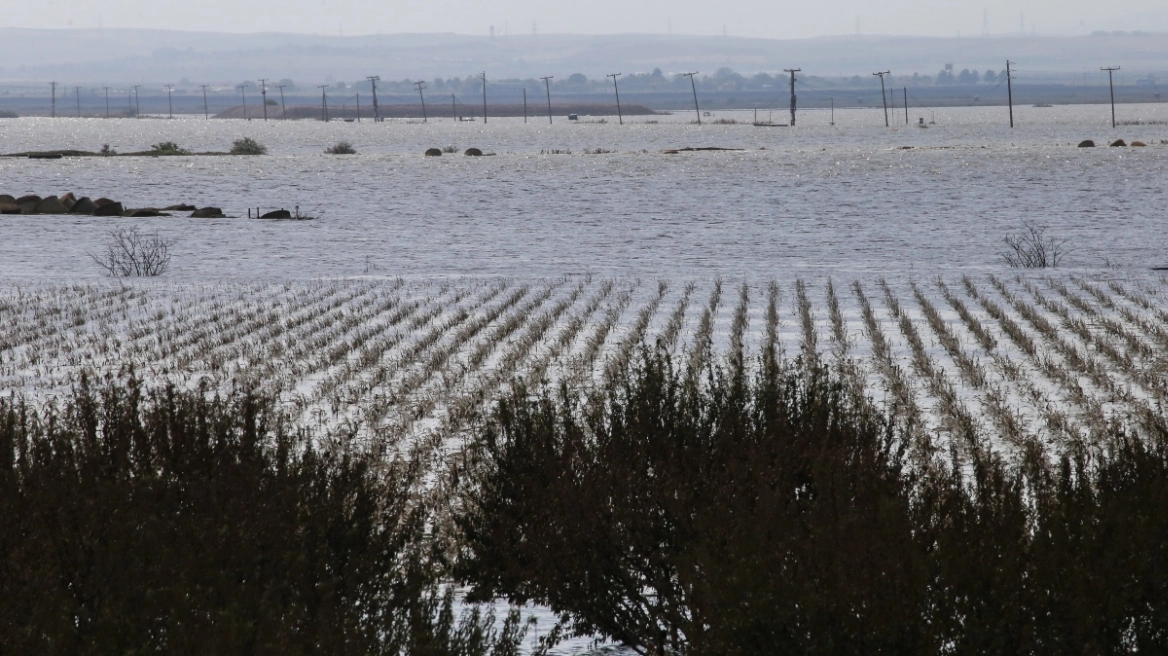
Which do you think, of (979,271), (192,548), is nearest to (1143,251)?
(979,271)

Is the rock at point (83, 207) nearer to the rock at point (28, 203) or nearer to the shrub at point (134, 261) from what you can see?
the rock at point (28, 203)

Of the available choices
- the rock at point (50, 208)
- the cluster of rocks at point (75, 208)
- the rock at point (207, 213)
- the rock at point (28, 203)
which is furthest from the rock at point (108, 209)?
the rock at point (207, 213)

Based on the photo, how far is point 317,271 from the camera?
22.8 m

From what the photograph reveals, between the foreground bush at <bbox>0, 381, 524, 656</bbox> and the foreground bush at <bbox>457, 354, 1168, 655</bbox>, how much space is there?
449mm

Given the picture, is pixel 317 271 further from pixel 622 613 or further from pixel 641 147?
pixel 641 147

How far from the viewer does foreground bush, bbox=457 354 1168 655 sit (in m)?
3.83

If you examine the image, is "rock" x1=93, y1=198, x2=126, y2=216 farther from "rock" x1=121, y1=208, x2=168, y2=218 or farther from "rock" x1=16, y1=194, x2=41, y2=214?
"rock" x1=16, y1=194, x2=41, y2=214

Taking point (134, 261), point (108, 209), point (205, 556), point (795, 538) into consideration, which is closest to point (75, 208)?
point (108, 209)

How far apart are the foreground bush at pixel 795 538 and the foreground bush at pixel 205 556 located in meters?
0.45

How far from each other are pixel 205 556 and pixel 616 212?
101 feet

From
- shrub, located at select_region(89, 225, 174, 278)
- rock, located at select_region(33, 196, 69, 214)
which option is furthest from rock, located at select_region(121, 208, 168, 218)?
shrub, located at select_region(89, 225, 174, 278)

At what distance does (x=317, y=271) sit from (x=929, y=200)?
1979 cm

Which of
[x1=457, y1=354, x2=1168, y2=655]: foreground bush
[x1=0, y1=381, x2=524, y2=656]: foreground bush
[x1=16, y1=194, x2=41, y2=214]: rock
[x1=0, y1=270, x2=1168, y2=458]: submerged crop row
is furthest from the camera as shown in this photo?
[x1=16, y1=194, x2=41, y2=214]: rock

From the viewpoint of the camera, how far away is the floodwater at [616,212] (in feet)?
78.5
